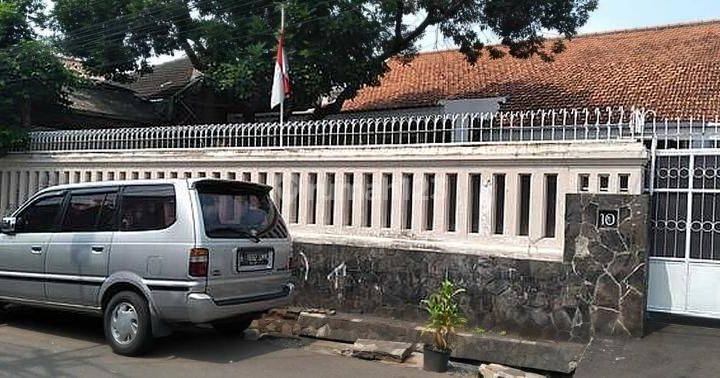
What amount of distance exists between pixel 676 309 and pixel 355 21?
7.58m

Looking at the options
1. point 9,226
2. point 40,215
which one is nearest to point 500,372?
point 40,215

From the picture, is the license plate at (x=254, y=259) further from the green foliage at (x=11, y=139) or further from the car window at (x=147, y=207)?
the green foliage at (x=11, y=139)

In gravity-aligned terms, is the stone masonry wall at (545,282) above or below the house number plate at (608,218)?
below

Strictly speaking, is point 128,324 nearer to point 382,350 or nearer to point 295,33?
point 382,350

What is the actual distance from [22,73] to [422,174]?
8.25 metres

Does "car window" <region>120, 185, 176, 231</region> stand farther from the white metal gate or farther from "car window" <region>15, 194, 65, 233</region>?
the white metal gate

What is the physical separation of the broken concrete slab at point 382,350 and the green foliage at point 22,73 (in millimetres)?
8086

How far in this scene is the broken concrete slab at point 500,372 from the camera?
5.65m

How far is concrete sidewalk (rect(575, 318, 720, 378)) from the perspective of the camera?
5355 millimetres

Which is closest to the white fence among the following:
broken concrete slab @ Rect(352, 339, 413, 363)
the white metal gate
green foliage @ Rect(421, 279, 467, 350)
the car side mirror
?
the white metal gate

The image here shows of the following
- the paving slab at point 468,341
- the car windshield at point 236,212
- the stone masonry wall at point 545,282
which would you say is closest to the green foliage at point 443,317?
the paving slab at point 468,341

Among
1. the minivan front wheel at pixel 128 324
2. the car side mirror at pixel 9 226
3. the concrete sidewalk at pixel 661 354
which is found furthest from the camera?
the car side mirror at pixel 9 226

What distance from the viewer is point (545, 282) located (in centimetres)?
661

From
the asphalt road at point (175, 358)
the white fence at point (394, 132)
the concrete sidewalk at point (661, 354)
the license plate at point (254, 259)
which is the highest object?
the white fence at point (394, 132)
